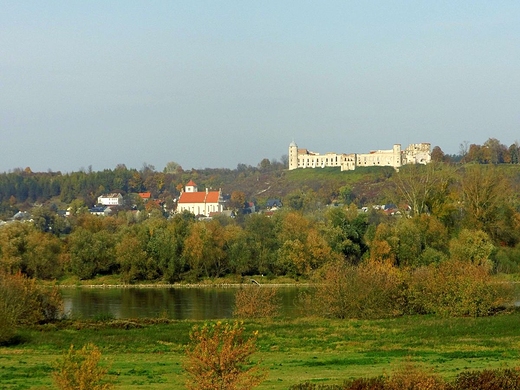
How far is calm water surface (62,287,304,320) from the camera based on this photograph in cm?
3156

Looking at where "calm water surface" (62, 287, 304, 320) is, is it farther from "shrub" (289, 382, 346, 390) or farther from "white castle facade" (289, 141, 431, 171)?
"white castle facade" (289, 141, 431, 171)

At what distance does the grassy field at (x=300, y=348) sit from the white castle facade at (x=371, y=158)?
10761 centimetres

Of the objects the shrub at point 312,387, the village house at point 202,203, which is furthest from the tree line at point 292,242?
the village house at point 202,203

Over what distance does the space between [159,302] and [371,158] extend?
10373 cm

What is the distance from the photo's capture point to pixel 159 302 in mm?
37281

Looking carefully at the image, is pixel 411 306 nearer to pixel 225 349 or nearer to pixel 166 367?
pixel 166 367

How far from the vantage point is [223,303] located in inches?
1432

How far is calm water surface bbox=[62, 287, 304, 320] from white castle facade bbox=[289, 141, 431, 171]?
8957 centimetres

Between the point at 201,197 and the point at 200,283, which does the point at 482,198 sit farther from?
the point at 201,197

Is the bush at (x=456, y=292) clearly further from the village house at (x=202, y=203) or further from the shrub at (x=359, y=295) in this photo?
the village house at (x=202, y=203)

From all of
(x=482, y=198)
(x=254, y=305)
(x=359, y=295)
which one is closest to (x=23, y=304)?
(x=254, y=305)

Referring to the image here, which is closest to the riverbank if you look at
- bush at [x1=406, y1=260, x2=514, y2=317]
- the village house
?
Answer: bush at [x1=406, y1=260, x2=514, y2=317]

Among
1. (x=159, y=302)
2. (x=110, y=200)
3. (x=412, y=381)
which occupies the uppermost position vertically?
(x=110, y=200)

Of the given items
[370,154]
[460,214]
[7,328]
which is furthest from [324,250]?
[370,154]
